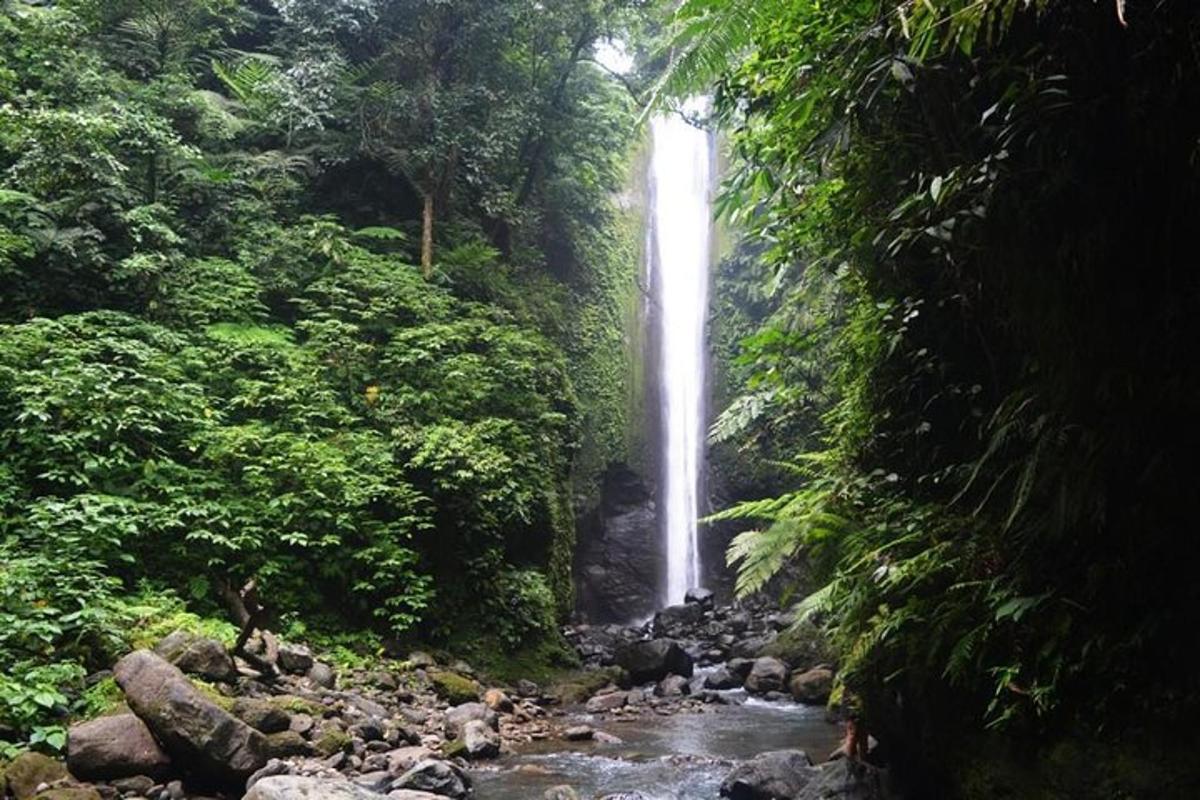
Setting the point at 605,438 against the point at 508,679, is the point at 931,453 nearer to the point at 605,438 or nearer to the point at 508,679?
the point at 508,679

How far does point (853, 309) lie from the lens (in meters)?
4.18

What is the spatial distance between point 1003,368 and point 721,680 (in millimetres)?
7654

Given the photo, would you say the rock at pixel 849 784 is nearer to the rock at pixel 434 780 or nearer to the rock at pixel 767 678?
the rock at pixel 434 780

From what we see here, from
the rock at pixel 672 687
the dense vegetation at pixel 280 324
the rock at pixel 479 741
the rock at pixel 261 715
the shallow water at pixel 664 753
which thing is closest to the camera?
the rock at pixel 261 715

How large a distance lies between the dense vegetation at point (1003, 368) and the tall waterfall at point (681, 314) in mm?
12959

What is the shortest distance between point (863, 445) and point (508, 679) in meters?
6.11

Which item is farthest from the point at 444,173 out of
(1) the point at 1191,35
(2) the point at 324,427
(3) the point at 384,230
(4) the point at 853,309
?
(1) the point at 1191,35

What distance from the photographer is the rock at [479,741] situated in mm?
6169

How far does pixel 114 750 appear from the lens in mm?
4457

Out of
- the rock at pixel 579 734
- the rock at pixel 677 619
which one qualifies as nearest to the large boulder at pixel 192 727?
the rock at pixel 579 734

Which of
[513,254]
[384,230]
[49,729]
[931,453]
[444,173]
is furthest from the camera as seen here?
[513,254]

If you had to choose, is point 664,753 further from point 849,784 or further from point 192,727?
point 192,727

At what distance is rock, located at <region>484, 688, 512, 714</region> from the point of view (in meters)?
7.60

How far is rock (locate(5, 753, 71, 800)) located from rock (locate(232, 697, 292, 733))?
1062 millimetres
